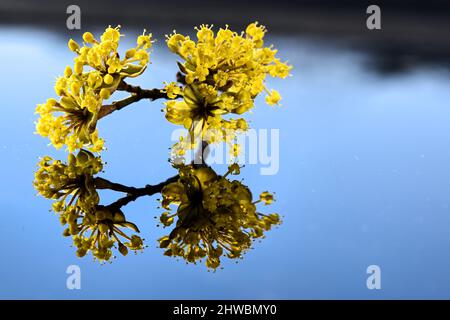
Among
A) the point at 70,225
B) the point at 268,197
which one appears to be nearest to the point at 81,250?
the point at 70,225

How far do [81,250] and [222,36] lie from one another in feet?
1.38

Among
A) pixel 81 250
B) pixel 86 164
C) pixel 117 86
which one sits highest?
pixel 117 86

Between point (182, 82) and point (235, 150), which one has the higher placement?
point (182, 82)

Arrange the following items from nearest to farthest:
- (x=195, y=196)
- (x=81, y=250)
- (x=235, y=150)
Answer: (x=81, y=250) → (x=195, y=196) → (x=235, y=150)

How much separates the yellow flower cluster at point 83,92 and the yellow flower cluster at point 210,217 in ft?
0.57

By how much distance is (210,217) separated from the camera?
4.00 feet

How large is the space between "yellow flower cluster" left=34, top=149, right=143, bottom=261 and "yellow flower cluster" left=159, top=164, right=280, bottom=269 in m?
0.07

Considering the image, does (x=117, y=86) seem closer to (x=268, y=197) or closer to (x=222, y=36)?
(x=222, y=36)

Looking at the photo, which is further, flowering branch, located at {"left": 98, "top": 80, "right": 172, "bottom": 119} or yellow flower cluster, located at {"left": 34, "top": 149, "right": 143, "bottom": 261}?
flowering branch, located at {"left": 98, "top": 80, "right": 172, "bottom": 119}

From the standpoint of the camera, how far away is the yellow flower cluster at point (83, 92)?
4.25 feet

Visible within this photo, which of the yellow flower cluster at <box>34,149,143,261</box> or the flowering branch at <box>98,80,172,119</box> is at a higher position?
the flowering branch at <box>98,80,172,119</box>

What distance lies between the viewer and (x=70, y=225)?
121 centimetres

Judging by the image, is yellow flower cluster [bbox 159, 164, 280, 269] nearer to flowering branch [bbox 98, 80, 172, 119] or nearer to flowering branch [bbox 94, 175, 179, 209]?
flowering branch [bbox 94, 175, 179, 209]

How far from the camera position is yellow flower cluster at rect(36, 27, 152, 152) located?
4.25 ft
